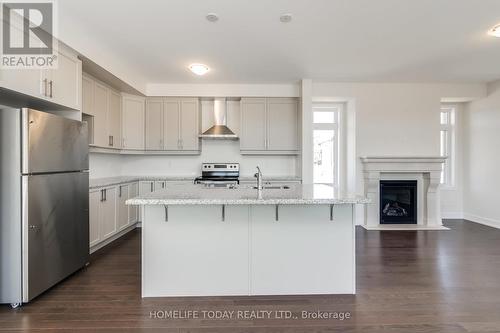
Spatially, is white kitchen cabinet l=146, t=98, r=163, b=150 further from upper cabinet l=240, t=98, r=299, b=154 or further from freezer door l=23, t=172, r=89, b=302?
freezer door l=23, t=172, r=89, b=302

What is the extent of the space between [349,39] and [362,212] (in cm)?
309

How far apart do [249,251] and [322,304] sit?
2.44ft

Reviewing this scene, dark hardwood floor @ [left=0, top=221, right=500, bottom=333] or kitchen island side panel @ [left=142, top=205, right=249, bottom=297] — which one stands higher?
kitchen island side panel @ [left=142, top=205, right=249, bottom=297]

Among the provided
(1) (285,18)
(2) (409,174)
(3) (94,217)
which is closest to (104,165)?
(3) (94,217)

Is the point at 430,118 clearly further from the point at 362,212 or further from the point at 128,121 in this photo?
the point at 128,121

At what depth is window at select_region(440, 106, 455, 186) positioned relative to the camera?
560 centimetres

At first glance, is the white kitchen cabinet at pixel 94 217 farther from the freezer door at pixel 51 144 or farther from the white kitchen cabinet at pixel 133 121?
the white kitchen cabinet at pixel 133 121

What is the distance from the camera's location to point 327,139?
561 cm

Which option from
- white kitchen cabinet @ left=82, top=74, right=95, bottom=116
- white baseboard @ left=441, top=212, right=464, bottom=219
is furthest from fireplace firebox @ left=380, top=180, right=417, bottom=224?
white kitchen cabinet @ left=82, top=74, right=95, bottom=116

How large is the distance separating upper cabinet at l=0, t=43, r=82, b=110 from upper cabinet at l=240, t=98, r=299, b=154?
2714 mm

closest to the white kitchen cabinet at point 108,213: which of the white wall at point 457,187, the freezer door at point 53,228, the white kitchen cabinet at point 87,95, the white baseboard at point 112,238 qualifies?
the white baseboard at point 112,238

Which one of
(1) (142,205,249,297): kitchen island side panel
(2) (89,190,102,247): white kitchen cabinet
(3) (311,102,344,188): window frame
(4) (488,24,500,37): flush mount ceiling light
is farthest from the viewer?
(3) (311,102,344,188): window frame

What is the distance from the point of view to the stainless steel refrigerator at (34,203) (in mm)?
2170

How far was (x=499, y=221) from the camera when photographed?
476cm
